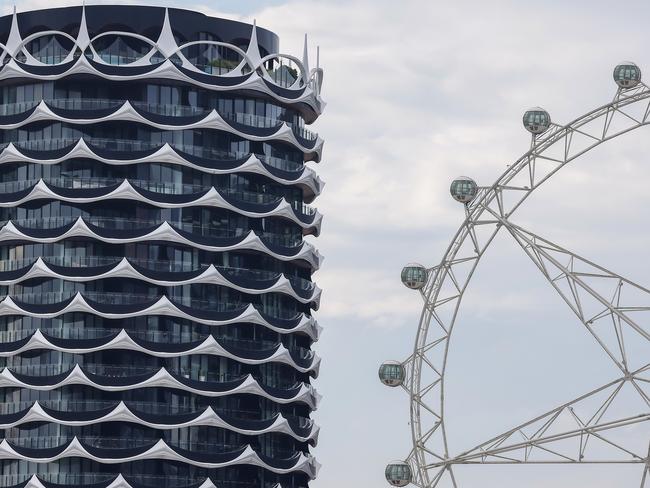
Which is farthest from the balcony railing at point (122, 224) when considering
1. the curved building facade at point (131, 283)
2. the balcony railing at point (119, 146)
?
the balcony railing at point (119, 146)

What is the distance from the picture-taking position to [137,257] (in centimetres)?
19500

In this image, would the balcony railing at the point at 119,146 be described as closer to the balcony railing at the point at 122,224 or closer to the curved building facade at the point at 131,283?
the curved building facade at the point at 131,283

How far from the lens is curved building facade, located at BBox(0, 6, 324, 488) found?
632ft

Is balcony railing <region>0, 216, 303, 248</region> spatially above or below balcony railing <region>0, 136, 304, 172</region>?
below

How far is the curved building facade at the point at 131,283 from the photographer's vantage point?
632ft

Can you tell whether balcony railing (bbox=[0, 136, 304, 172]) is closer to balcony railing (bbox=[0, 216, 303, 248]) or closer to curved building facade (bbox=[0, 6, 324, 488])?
curved building facade (bbox=[0, 6, 324, 488])

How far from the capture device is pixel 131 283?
194375 mm

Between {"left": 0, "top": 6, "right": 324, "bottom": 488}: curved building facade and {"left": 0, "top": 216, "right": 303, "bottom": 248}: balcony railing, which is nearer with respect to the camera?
{"left": 0, "top": 6, "right": 324, "bottom": 488}: curved building facade

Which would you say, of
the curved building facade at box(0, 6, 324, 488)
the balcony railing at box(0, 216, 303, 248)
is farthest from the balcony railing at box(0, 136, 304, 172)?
the balcony railing at box(0, 216, 303, 248)

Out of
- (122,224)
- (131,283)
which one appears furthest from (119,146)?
(131,283)

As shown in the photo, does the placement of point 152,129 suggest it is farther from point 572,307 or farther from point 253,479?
point 572,307

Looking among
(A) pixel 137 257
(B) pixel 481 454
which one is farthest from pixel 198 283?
(B) pixel 481 454

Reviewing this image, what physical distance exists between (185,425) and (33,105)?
97.7 ft

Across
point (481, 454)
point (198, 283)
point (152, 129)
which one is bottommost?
point (481, 454)
